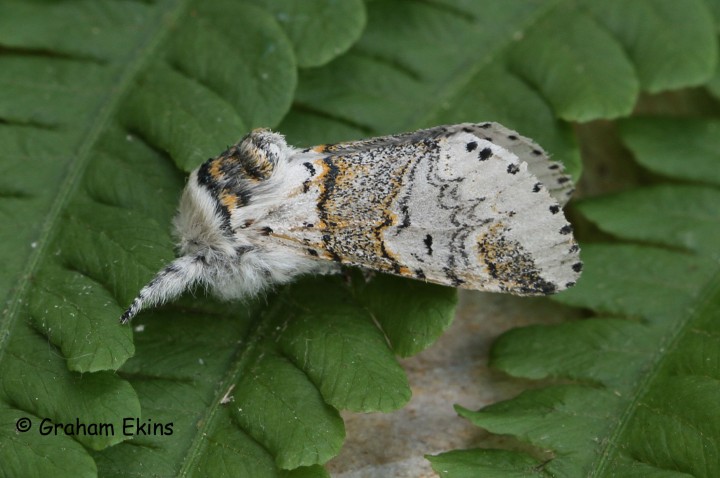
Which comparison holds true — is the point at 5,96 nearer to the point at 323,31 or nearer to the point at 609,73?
the point at 323,31

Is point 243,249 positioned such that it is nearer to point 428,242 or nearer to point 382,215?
point 382,215

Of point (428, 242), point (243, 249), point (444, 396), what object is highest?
point (428, 242)

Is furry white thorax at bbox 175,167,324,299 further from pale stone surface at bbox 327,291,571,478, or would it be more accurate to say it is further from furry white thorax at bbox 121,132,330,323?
pale stone surface at bbox 327,291,571,478

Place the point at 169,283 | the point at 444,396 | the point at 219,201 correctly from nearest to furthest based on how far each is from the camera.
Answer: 1. the point at 169,283
2. the point at 219,201
3. the point at 444,396

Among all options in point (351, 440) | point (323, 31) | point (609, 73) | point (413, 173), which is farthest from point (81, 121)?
point (609, 73)

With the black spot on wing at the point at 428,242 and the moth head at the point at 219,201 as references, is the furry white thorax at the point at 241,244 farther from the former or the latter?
the black spot on wing at the point at 428,242

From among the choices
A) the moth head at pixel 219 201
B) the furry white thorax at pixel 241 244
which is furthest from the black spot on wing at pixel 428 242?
the moth head at pixel 219 201

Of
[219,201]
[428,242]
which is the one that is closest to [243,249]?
[219,201]
